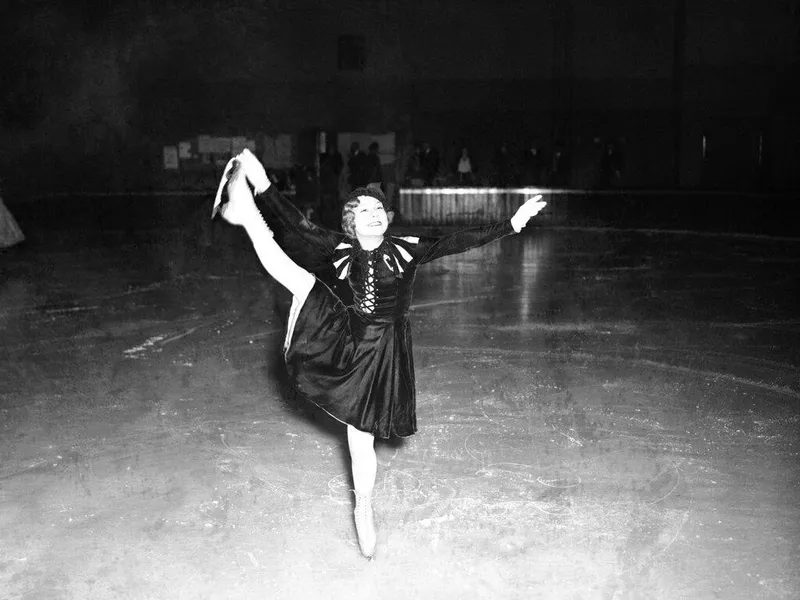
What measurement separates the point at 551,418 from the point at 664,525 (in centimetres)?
192

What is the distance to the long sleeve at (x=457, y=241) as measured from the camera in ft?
14.0

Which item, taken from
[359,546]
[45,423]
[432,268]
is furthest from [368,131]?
[359,546]

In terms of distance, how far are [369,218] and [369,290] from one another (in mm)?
339

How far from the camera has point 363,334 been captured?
4.30m

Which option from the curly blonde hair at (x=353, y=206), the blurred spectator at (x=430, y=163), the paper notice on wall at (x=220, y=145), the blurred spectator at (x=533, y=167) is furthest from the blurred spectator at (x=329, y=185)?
the curly blonde hair at (x=353, y=206)

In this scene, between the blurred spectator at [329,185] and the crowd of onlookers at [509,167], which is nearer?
the blurred spectator at [329,185]

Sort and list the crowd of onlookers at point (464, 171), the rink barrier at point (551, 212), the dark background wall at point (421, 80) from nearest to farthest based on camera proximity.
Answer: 1. the rink barrier at point (551, 212)
2. the crowd of onlookers at point (464, 171)
3. the dark background wall at point (421, 80)

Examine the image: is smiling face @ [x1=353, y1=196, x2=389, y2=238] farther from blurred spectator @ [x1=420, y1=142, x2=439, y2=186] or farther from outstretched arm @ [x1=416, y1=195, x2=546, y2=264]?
blurred spectator @ [x1=420, y1=142, x2=439, y2=186]

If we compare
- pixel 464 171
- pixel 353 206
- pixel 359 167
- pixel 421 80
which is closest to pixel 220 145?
pixel 421 80

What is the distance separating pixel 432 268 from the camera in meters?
14.7

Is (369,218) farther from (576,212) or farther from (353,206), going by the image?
Result: (576,212)

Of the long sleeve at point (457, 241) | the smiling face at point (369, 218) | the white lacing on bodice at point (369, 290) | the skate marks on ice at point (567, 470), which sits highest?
the smiling face at point (369, 218)

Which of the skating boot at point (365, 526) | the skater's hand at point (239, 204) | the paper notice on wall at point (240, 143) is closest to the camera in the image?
the skater's hand at point (239, 204)

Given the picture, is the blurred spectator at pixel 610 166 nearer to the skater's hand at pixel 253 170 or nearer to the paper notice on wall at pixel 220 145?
the paper notice on wall at pixel 220 145
